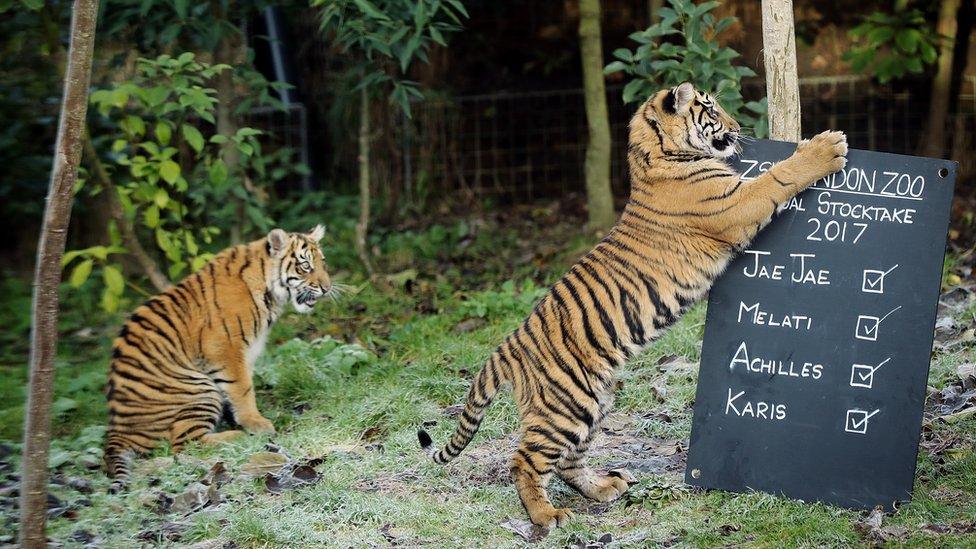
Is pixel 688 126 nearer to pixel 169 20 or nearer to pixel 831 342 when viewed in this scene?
pixel 831 342

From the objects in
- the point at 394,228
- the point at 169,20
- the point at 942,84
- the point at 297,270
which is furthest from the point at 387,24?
the point at 942,84

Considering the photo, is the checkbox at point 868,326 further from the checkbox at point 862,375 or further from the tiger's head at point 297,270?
the tiger's head at point 297,270

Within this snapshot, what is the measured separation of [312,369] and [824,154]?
367cm

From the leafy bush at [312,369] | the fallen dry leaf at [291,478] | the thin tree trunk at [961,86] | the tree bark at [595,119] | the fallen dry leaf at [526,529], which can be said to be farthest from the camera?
the thin tree trunk at [961,86]

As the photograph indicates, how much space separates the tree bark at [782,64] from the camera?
16.2ft

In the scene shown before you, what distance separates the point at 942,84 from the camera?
32.9 feet

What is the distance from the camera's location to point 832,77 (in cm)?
1117

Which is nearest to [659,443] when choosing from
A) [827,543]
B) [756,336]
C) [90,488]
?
[756,336]

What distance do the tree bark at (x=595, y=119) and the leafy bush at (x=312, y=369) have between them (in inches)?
121

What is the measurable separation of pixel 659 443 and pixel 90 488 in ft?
9.33

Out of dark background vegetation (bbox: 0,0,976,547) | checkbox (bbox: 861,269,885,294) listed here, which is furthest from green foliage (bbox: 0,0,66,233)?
checkbox (bbox: 861,269,885,294)

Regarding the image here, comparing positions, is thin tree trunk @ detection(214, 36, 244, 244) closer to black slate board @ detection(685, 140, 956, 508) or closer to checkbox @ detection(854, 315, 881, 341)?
black slate board @ detection(685, 140, 956, 508)

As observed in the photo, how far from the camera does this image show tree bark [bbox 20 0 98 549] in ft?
13.3

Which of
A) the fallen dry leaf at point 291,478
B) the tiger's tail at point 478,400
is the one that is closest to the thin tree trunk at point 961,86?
the tiger's tail at point 478,400
